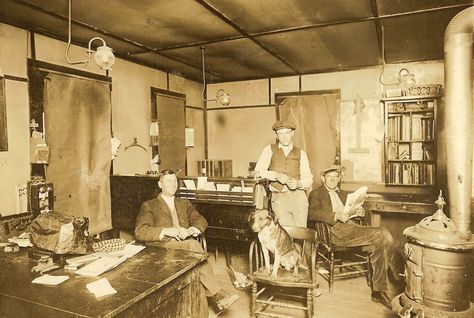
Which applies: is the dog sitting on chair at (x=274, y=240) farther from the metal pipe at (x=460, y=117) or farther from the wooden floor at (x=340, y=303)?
the metal pipe at (x=460, y=117)

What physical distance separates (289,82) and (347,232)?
3974 mm

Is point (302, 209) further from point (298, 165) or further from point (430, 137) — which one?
point (430, 137)

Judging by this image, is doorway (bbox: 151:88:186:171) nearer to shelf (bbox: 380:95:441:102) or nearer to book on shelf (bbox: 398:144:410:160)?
shelf (bbox: 380:95:441:102)

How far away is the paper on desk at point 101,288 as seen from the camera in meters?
1.81

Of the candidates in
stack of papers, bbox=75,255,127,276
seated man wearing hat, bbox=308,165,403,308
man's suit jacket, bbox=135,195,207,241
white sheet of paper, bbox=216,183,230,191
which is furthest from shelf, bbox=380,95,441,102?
stack of papers, bbox=75,255,127,276

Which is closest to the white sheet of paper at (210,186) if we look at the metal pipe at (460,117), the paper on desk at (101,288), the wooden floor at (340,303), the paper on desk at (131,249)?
the wooden floor at (340,303)

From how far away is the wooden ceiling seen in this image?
137 inches

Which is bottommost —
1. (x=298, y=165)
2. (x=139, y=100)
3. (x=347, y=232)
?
(x=347, y=232)

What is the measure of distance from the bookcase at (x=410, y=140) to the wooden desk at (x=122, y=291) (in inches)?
187

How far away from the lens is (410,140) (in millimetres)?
5855

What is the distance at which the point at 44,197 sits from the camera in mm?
3965

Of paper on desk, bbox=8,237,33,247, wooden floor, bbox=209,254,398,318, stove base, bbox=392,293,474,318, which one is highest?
paper on desk, bbox=8,237,33,247

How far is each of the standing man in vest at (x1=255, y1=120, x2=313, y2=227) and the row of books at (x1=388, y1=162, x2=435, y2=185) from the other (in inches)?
99.2

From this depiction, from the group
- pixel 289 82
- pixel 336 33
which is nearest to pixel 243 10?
pixel 336 33
